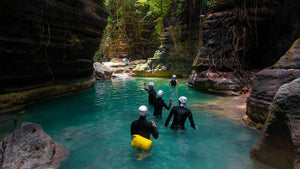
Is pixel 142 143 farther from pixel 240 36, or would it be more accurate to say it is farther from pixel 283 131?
pixel 240 36

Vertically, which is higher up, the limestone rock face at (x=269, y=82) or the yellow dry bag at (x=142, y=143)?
the limestone rock face at (x=269, y=82)

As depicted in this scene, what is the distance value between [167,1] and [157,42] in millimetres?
7882

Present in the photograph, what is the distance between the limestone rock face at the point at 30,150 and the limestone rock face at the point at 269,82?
5462mm

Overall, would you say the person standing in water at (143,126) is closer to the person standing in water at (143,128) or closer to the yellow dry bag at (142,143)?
the person standing in water at (143,128)

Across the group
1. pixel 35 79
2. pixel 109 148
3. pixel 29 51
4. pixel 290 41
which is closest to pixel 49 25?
pixel 29 51

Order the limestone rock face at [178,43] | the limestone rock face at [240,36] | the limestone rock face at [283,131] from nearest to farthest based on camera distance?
1. the limestone rock face at [283,131]
2. the limestone rock face at [240,36]
3. the limestone rock face at [178,43]

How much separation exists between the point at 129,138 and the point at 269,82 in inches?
177

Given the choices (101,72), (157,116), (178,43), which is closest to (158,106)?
(157,116)

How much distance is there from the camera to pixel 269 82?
5016 mm

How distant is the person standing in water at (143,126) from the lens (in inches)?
147

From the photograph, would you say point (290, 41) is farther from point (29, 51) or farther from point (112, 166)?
point (29, 51)

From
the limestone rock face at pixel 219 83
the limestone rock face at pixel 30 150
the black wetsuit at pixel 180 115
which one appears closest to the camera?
the limestone rock face at pixel 30 150

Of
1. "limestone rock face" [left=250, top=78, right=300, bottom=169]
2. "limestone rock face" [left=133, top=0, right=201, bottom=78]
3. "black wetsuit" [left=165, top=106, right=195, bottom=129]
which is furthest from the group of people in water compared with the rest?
"limestone rock face" [left=133, top=0, right=201, bottom=78]

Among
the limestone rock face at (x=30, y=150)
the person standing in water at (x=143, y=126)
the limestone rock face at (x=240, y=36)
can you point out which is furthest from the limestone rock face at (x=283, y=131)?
the limestone rock face at (x=240, y=36)
